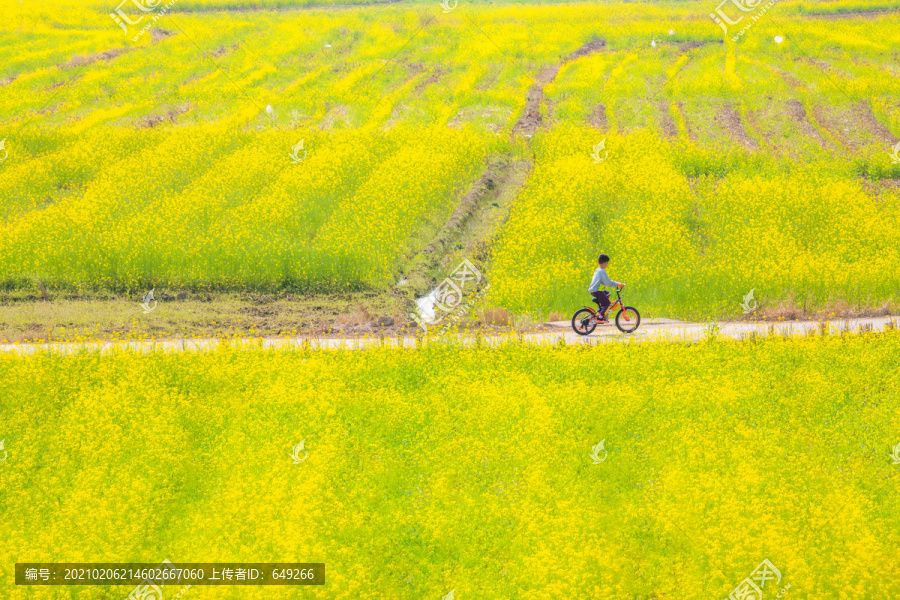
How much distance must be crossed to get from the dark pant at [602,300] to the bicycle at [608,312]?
0.27 ft

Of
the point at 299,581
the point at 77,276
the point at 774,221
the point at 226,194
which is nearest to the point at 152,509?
the point at 299,581

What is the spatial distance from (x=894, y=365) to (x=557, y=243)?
8723 millimetres

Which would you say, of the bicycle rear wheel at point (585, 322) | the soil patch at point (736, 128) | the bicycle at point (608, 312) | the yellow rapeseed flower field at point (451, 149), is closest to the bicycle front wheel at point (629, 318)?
the bicycle at point (608, 312)

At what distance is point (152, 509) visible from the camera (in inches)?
412

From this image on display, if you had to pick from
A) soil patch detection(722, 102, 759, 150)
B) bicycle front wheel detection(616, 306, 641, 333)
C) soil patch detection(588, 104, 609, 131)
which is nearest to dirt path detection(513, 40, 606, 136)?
soil patch detection(588, 104, 609, 131)

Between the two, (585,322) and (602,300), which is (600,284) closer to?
(602,300)

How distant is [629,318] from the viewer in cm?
1581

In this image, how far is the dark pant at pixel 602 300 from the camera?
15.6 metres

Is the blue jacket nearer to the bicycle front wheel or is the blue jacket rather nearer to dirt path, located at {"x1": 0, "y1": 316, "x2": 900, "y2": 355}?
the bicycle front wheel

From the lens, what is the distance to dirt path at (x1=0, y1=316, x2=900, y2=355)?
15.1 metres

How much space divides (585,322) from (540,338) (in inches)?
41.6

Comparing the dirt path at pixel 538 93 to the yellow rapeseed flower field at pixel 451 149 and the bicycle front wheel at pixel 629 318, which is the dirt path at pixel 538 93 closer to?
the yellow rapeseed flower field at pixel 451 149

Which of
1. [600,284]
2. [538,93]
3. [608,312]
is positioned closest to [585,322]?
[608,312]

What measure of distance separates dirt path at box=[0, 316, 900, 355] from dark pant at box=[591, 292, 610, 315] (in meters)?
0.64
